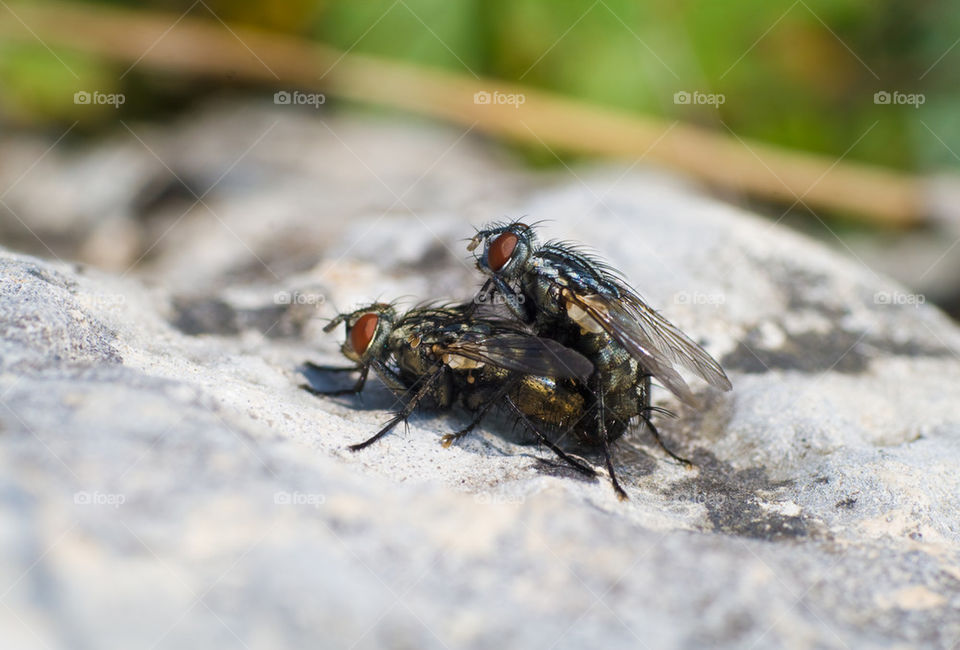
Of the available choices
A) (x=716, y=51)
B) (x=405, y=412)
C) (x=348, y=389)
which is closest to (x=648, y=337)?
(x=405, y=412)

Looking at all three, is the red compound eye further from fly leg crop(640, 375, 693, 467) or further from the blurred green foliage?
the blurred green foliage

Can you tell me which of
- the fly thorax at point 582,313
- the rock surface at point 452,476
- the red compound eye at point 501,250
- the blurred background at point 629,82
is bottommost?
the rock surface at point 452,476

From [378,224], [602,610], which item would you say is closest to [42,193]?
[378,224]

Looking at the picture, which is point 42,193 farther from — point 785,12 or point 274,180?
point 785,12

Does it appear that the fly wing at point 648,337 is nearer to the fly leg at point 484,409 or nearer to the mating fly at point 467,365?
the mating fly at point 467,365

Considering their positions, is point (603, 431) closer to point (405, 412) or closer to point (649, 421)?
point (649, 421)

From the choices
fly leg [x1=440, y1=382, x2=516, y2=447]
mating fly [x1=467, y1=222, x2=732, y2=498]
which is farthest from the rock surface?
mating fly [x1=467, y1=222, x2=732, y2=498]

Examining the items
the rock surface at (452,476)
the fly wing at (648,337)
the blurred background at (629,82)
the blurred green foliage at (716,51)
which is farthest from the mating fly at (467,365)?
the blurred green foliage at (716,51)
